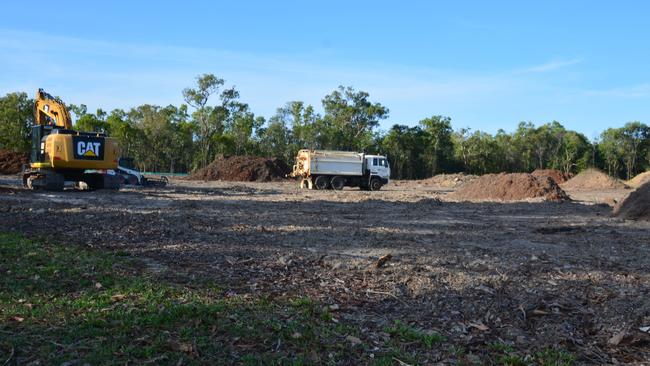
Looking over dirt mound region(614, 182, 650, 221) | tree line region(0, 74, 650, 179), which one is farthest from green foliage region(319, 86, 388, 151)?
dirt mound region(614, 182, 650, 221)

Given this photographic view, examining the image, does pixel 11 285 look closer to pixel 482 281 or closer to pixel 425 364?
pixel 425 364

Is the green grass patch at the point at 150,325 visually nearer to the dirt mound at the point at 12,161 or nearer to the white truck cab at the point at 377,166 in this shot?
the white truck cab at the point at 377,166

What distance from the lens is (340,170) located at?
36031 millimetres

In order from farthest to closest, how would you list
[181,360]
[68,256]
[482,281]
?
[68,256] → [482,281] → [181,360]

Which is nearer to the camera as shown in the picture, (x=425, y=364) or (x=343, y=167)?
(x=425, y=364)

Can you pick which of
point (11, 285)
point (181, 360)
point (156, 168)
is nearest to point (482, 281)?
point (181, 360)

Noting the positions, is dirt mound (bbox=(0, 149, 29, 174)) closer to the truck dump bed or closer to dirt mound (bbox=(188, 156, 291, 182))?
dirt mound (bbox=(188, 156, 291, 182))

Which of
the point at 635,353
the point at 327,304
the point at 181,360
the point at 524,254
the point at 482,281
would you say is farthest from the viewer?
the point at 524,254

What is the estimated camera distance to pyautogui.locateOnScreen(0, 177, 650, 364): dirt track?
4.95 meters

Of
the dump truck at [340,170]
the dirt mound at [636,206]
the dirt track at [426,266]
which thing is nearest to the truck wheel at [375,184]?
the dump truck at [340,170]

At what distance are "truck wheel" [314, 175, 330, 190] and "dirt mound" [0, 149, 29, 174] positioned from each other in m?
23.6

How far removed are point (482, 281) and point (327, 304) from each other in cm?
211

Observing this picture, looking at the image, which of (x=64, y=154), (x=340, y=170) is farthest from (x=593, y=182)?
(x=64, y=154)

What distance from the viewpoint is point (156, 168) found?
218 feet
